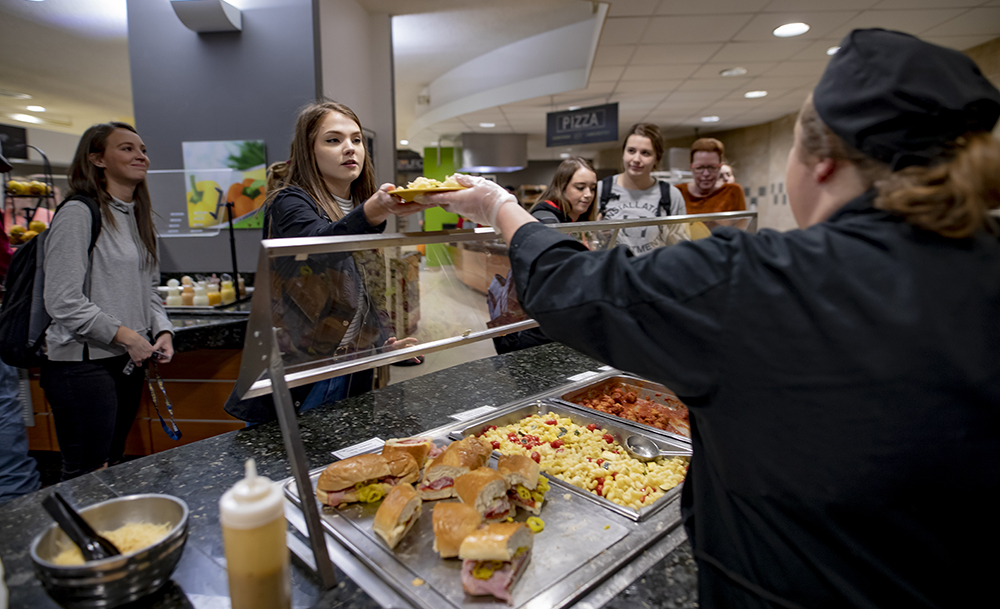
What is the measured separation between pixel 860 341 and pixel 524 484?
816 mm

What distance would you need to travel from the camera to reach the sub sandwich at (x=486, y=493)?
3.91ft

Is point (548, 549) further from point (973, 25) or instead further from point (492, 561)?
point (973, 25)

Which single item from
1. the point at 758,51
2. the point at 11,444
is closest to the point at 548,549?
the point at 11,444

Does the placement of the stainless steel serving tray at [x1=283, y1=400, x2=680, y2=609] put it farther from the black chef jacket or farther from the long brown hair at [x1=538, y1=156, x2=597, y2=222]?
the long brown hair at [x1=538, y1=156, x2=597, y2=222]

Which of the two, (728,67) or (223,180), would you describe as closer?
(223,180)

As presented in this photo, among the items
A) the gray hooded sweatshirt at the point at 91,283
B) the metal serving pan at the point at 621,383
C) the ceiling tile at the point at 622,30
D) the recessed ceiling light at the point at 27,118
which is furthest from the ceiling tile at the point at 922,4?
the recessed ceiling light at the point at 27,118

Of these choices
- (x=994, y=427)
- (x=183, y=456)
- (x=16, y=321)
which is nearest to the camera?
(x=994, y=427)

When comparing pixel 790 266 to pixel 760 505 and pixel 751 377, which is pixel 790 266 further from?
pixel 760 505

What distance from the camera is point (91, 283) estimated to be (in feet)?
8.03

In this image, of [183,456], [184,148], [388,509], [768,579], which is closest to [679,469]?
[768,579]

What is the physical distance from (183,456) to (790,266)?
5.32 ft

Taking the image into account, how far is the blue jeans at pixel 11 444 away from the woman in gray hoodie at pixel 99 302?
1.31ft

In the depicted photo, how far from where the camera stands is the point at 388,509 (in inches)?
44.8

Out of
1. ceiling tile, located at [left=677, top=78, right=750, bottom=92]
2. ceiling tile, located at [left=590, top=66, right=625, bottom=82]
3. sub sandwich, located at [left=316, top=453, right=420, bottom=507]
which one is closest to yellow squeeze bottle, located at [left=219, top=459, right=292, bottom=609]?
sub sandwich, located at [left=316, top=453, right=420, bottom=507]
